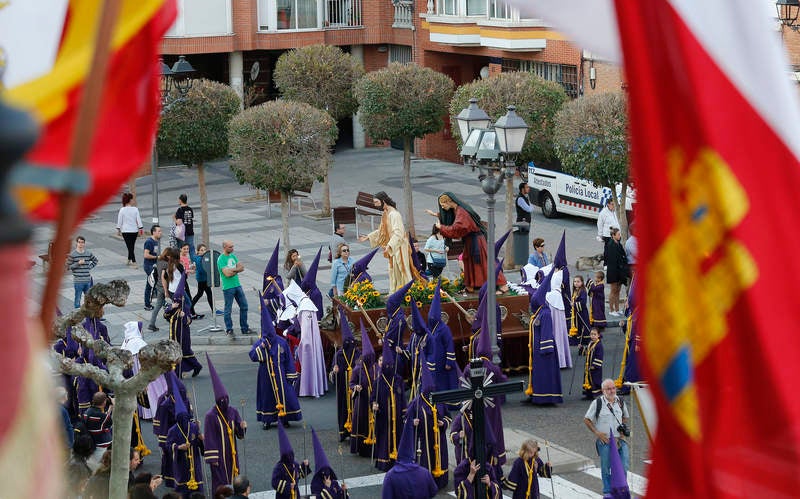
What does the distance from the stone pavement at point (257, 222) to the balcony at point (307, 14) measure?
163 inches

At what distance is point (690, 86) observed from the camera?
10.9 feet

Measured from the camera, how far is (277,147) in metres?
23.4

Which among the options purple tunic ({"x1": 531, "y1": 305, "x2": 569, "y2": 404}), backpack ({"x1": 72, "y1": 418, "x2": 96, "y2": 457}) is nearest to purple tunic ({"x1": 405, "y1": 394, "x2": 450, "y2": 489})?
purple tunic ({"x1": 531, "y1": 305, "x2": 569, "y2": 404})

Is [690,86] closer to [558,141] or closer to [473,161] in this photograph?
[473,161]

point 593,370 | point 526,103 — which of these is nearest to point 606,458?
point 593,370

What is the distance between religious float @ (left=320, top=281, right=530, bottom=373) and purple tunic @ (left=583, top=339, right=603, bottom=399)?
1.43 meters

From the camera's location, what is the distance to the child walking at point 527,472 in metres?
11.3

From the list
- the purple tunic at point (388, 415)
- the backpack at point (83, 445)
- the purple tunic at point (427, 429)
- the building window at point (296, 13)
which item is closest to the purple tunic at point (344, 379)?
the purple tunic at point (388, 415)

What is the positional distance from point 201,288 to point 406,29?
72.7ft

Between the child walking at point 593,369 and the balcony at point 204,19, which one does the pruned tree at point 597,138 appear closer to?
the child walking at point 593,369

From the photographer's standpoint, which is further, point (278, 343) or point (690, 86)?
point (278, 343)

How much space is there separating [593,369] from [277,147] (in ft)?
31.6

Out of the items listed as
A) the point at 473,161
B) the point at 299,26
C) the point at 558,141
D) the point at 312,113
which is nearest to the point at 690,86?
the point at 473,161

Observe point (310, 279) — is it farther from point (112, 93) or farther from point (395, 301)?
point (112, 93)
